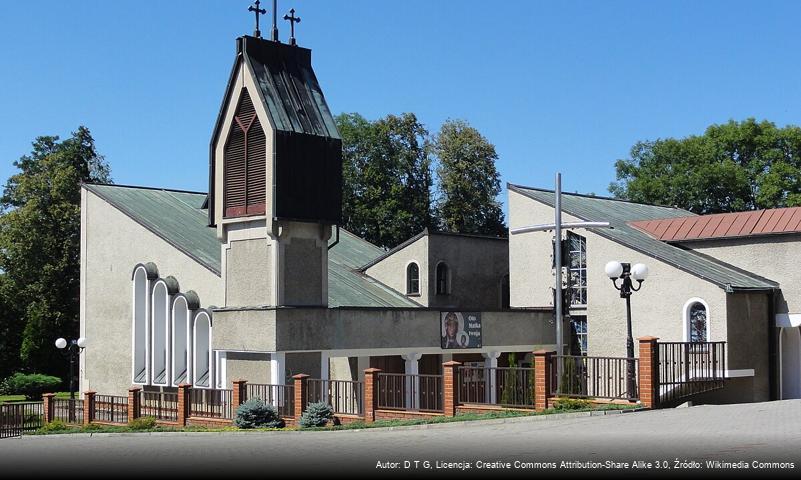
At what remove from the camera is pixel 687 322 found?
30.0 metres

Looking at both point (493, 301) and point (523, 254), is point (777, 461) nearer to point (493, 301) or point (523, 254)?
point (523, 254)

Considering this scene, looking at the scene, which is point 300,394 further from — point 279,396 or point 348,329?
point 348,329

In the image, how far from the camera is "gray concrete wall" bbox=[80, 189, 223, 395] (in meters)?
37.1

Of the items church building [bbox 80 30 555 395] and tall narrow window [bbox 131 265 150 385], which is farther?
tall narrow window [bbox 131 265 150 385]

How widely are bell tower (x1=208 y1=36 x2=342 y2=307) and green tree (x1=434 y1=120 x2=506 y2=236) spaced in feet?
111

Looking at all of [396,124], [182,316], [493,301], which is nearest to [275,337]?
[182,316]

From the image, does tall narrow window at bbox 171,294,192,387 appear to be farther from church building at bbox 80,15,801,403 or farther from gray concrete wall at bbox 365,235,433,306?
gray concrete wall at bbox 365,235,433,306

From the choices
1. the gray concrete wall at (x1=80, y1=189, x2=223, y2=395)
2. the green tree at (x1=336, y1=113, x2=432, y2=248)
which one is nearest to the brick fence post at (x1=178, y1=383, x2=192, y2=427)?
the gray concrete wall at (x1=80, y1=189, x2=223, y2=395)

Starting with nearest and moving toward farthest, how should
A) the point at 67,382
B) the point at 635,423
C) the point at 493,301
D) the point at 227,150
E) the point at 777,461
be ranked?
the point at 777,461
the point at 635,423
the point at 227,150
the point at 493,301
the point at 67,382

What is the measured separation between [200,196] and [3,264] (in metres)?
18.2

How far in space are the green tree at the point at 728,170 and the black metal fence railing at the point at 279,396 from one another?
1468 inches

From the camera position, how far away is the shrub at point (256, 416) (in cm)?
2494

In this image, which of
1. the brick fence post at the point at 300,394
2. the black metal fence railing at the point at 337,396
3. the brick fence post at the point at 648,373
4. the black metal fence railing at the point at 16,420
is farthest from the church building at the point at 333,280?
the brick fence post at the point at 648,373

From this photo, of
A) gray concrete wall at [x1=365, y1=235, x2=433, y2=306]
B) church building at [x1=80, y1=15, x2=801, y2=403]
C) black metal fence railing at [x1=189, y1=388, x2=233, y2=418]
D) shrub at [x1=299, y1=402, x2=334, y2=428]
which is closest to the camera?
shrub at [x1=299, y1=402, x2=334, y2=428]
